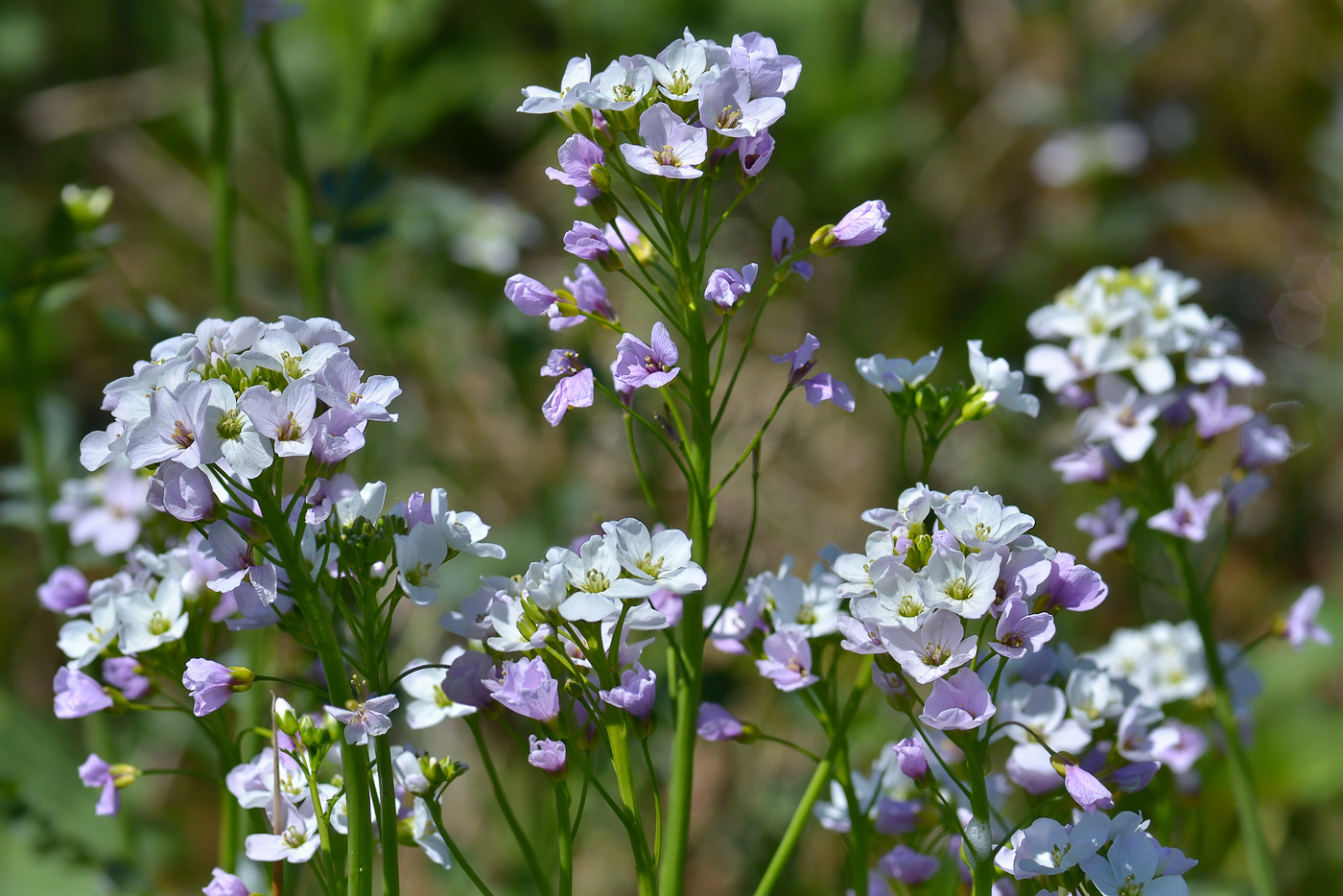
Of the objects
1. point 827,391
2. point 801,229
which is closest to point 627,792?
point 827,391

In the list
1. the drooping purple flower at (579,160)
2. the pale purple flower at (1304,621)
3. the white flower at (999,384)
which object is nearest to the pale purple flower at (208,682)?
the drooping purple flower at (579,160)

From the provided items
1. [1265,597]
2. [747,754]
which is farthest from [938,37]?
[747,754]

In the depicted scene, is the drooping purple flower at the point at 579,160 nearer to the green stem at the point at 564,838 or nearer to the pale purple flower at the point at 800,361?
the pale purple flower at the point at 800,361

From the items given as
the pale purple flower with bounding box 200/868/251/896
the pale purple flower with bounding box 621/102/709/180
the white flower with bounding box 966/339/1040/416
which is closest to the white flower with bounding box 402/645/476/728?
the pale purple flower with bounding box 200/868/251/896

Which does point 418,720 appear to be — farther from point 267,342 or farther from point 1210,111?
point 1210,111

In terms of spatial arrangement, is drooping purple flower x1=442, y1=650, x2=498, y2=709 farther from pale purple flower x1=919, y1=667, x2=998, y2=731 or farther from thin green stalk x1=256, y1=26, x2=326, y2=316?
thin green stalk x1=256, y1=26, x2=326, y2=316

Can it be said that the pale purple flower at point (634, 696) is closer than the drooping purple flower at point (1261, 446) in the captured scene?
Yes

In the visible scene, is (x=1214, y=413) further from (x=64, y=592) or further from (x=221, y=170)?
(x=221, y=170)
